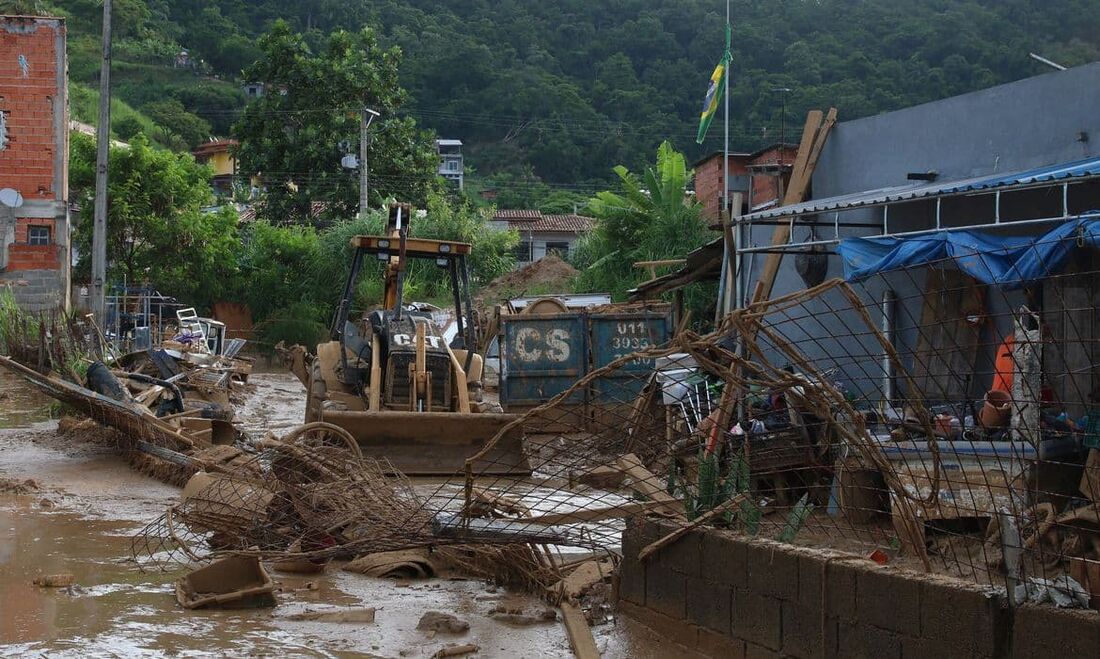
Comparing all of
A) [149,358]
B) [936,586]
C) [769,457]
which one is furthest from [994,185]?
[149,358]

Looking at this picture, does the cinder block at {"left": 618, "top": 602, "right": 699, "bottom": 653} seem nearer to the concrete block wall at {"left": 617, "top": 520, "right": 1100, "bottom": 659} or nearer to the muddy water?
the concrete block wall at {"left": 617, "top": 520, "right": 1100, "bottom": 659}

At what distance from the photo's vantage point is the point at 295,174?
43062 millimetres

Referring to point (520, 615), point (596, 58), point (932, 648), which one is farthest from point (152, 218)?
point (596, 58)

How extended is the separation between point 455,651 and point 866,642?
237cm

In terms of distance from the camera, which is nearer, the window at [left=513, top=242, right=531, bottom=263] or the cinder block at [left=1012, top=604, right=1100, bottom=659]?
the cinder block at [left=1012, top=604, right=1100, bottom=659]

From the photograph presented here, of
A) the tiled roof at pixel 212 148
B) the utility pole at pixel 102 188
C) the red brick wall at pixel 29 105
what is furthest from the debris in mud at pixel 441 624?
the tiled roof at pixel 212 148

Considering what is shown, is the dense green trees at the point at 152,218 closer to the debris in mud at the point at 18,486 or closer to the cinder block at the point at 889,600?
the debris in mud at the point at 18,486

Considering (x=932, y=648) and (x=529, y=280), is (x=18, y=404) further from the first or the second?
(x=932, y=648)

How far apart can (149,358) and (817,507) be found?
1196 cm

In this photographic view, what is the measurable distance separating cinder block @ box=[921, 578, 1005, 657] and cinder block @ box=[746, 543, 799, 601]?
91 cm

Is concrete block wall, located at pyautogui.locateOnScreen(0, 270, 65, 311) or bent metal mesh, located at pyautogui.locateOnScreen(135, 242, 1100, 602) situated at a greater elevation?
concrete block wall, located at pyautogui.locateOnScreen(0, 270, 65, 311)

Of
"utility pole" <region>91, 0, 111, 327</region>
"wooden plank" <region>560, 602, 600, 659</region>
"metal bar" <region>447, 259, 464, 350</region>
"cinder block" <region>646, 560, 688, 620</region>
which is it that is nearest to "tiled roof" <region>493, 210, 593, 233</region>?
"utility pole" <region>91, 0, 111, 327</region>

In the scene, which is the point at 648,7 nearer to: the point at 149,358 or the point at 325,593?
the point at 149,358

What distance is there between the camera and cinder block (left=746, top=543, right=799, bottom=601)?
650 cm
